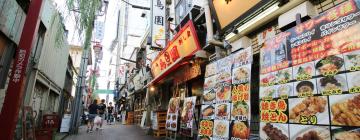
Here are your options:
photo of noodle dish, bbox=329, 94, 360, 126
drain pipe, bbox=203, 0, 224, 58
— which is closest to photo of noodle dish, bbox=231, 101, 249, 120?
photo of noodle dish, bbox=329, 94, 360, 126

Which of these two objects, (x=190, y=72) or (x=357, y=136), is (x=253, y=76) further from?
(x=357, y=136)

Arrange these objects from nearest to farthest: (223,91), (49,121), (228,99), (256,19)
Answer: (228,99) < (223,91) < (256,19) < (49,121)

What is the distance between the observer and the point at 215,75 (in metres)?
7.05

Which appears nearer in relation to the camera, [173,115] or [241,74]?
[241,74]

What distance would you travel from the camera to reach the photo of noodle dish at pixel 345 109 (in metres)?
3.27

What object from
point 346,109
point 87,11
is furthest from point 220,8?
point 346,109

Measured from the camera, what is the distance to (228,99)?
6070mm

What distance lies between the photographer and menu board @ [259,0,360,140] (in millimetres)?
3414

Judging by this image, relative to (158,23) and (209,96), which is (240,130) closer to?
(209,96)

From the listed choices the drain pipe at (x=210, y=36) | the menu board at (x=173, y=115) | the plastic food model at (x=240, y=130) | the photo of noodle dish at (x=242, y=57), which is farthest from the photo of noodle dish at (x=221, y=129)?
the menu board at (x=173, y=115)

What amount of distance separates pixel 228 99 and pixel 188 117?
241 centimetres

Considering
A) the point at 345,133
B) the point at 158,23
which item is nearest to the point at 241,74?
the point at 345,133

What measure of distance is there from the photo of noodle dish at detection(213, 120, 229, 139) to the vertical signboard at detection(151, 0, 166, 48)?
8831 millimetres

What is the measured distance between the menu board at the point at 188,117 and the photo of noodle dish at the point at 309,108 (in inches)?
160
